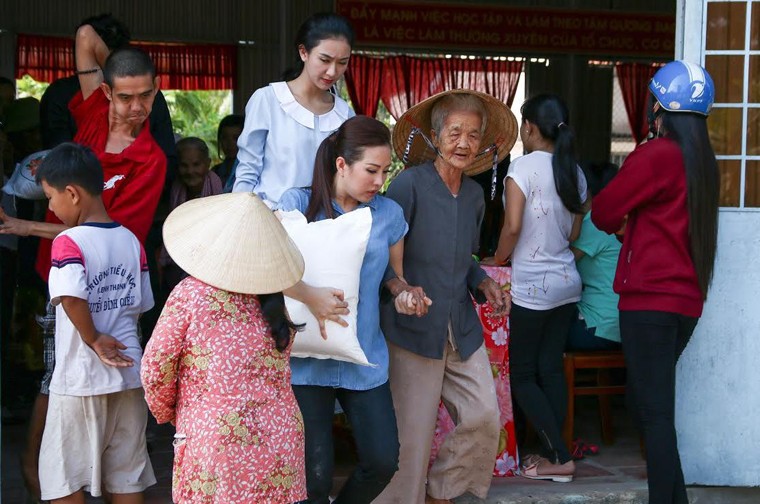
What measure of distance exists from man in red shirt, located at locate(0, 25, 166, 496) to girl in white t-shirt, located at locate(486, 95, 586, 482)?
5.60ft

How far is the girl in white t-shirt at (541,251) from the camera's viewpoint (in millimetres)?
5004

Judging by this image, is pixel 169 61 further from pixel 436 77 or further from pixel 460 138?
pixel 460 138

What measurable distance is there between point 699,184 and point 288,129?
1646 mm

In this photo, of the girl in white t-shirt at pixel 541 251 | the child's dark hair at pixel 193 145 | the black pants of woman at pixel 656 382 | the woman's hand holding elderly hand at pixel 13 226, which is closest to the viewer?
the woman's hand holding elderly hand at pixel 13 226

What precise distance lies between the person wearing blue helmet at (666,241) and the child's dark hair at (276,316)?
1758 mm

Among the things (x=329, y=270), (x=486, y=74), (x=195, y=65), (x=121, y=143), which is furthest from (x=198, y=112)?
(x=329, y=270)

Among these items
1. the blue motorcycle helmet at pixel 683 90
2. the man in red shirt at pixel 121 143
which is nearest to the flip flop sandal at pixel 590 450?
the blue motorcycle helmet at pixel 683 90

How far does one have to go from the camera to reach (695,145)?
423cm

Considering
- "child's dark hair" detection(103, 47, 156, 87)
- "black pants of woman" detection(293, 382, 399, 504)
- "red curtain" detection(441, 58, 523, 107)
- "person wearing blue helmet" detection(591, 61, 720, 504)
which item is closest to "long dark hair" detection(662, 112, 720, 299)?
"person wearing blue helmet" detection(591, 61, 720, 504)

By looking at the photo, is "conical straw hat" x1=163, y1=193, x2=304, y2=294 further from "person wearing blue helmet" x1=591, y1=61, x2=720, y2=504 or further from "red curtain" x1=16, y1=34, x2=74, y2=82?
"red curtain" x1=16, y1=34, x2=74, y2=82

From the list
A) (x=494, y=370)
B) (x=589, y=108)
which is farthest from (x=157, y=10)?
(x=494, y=370)

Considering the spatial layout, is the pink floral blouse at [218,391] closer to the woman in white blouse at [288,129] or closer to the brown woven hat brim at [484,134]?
the woman in white blouse at [288,129]

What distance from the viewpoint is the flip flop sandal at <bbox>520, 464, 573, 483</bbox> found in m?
5.02

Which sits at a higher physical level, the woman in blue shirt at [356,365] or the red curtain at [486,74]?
the red curtain at [486,74]
